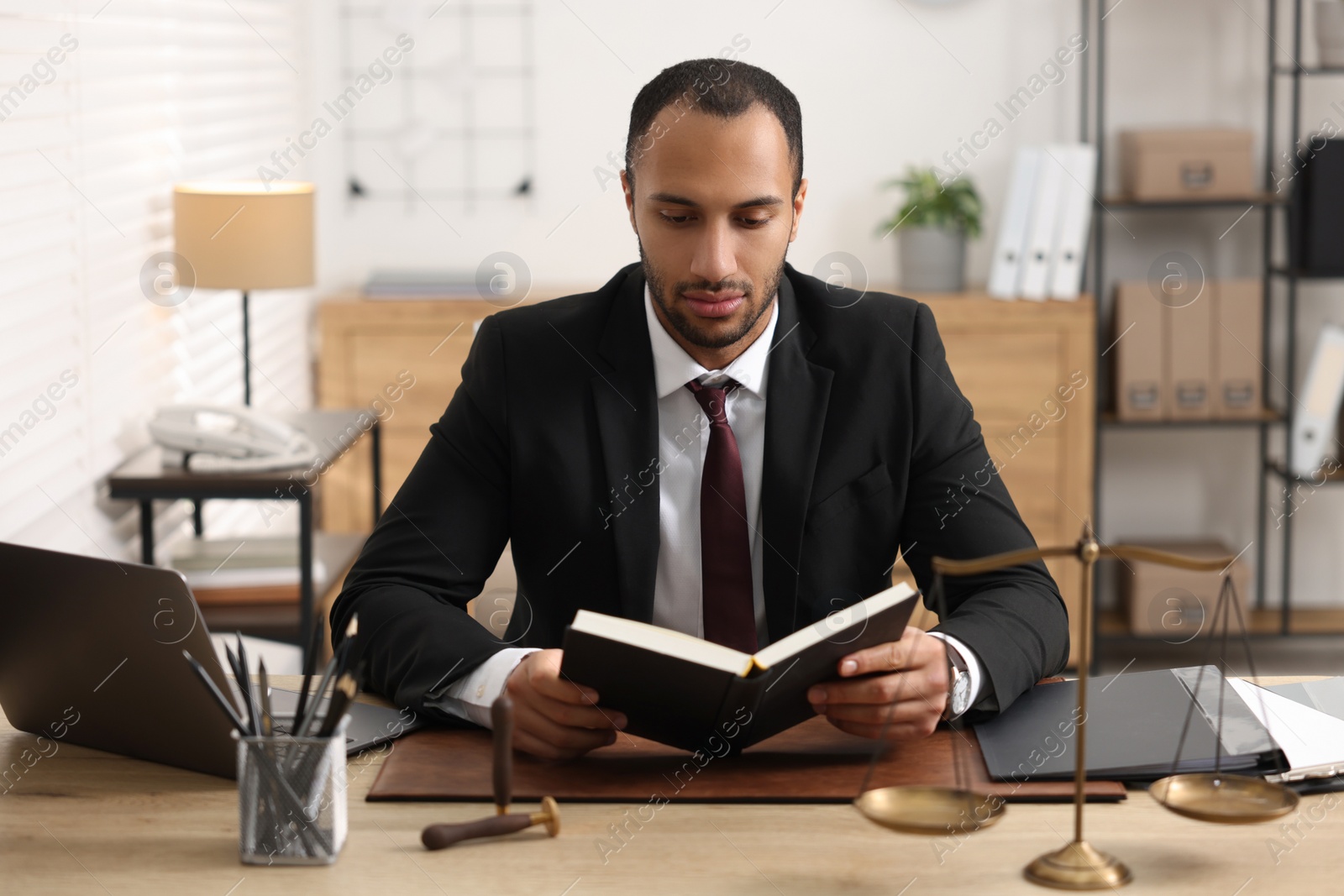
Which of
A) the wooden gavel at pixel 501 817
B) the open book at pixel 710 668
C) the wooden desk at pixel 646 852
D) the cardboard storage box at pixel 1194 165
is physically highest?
the cardboard storage box at pixel 1194 165

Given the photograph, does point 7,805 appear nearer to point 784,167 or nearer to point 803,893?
point 803,893

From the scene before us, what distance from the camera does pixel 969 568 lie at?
1060mm

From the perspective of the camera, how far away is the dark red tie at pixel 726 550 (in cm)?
166

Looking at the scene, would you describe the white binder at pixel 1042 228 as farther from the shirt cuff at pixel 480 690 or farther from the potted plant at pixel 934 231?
the shirt cuff at pixel 480 690

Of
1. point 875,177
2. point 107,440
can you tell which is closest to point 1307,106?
point 875,177

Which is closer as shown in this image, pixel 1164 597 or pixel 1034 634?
pixel 1034 634

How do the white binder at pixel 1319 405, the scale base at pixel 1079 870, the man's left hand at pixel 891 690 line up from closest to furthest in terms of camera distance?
the scale base at pixel 1079 870
the man's left hand at pixel 891 690
the white binder at pixel 1319 405

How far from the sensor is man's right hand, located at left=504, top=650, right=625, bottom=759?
125 centimetres

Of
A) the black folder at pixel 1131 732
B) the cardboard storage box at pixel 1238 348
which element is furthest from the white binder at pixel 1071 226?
the black folder at pixel 1131 732

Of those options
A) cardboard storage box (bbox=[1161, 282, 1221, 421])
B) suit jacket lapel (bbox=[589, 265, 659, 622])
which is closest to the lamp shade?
suit jacket lapel (bbox=[589, 265, 659, 622])

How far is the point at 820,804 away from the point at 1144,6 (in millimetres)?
3245

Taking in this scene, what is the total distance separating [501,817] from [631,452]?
24.5 inches

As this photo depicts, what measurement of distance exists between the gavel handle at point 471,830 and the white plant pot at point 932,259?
2.80m

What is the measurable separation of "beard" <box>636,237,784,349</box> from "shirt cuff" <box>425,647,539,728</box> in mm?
481
